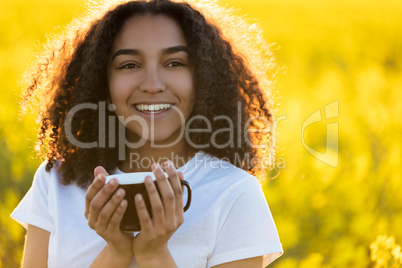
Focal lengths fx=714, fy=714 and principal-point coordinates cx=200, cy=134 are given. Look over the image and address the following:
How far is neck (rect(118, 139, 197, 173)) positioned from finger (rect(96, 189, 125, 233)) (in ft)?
1.69

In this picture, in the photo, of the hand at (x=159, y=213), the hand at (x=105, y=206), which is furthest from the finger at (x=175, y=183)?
Answer: the hand at (x=105, y=206)

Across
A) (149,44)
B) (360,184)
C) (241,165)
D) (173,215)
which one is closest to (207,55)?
(149,44)

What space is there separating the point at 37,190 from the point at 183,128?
0.58 metres

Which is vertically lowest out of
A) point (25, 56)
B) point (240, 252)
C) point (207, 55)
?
point (240, 252)

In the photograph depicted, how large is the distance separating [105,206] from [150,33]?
692mm

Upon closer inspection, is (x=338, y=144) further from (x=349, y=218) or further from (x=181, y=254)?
(x=181, y=254)

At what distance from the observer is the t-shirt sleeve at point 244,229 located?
2.36 metres

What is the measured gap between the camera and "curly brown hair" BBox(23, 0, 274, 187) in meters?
2.56

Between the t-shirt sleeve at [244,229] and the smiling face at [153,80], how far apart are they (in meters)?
0.33

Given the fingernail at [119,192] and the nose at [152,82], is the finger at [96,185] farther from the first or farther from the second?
the nose at [152,82]

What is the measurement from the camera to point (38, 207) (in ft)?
8.40

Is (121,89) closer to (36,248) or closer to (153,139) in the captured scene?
(153,139)

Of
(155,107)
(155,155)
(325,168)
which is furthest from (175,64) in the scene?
(325,168)

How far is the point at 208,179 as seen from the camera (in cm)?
247
